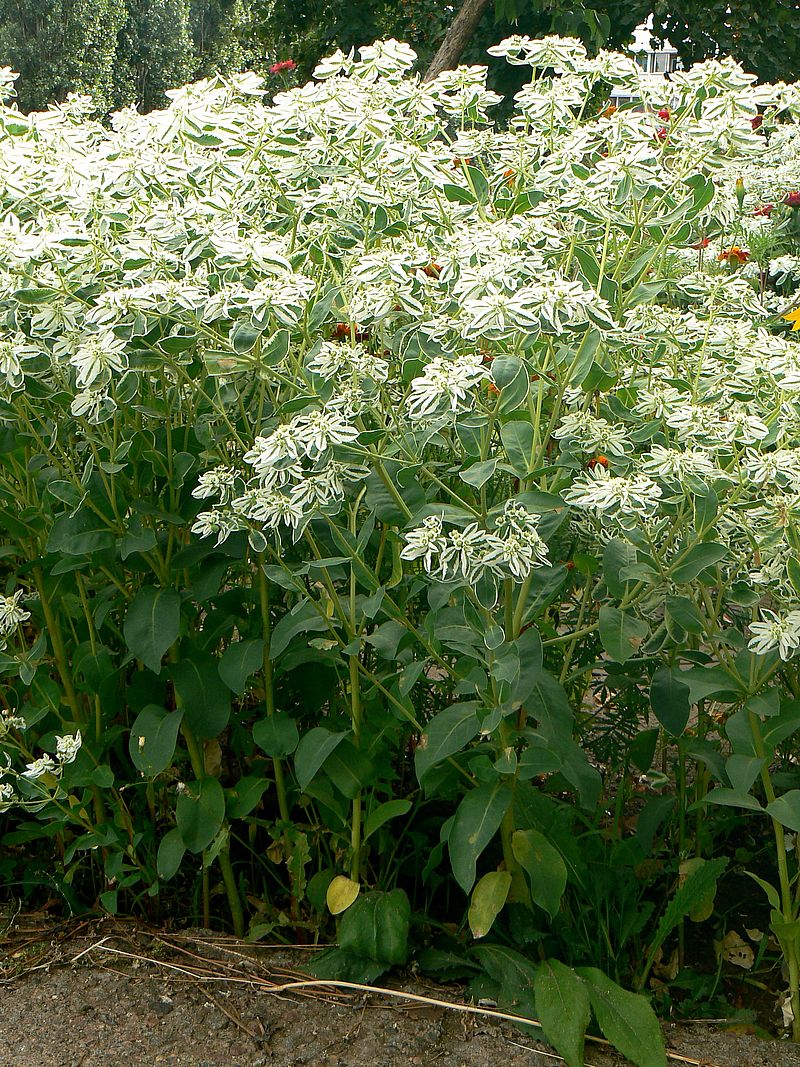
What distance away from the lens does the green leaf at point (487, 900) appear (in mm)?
1935

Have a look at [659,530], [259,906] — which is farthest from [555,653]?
[259,906]

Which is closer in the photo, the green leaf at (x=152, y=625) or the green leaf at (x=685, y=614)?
the green leaf at (x=685, y=614)

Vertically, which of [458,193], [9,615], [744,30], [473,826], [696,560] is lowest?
[473,826]

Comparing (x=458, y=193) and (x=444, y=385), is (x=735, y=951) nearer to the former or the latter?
(x=444, y=385)

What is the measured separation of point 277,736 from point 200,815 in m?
0.25

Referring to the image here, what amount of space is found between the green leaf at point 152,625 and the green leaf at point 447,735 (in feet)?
1.73

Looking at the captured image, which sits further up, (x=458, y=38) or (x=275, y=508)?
(x=458, y=38)

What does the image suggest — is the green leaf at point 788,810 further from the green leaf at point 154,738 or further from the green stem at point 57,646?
the green stem at point 57,646

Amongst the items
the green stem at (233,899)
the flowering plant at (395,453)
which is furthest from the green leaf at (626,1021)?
the green stem at (233,899)

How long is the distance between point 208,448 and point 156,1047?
1133 millimetres

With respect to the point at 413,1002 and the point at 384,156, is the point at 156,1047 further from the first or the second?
the point at 384,156

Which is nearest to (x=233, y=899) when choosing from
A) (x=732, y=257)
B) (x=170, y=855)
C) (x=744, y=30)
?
(x=170, y=855)

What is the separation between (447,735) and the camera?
1.84 m

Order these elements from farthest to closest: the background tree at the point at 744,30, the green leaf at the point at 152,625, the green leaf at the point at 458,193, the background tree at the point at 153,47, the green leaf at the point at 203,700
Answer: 1. the background tree at the point at 153,47
2. the background tree at the point at 744,30
3. the green leaf at the point at 203,700
4. the green leaf at the point at 152,625
5. the green leaf at the point at 458,193
